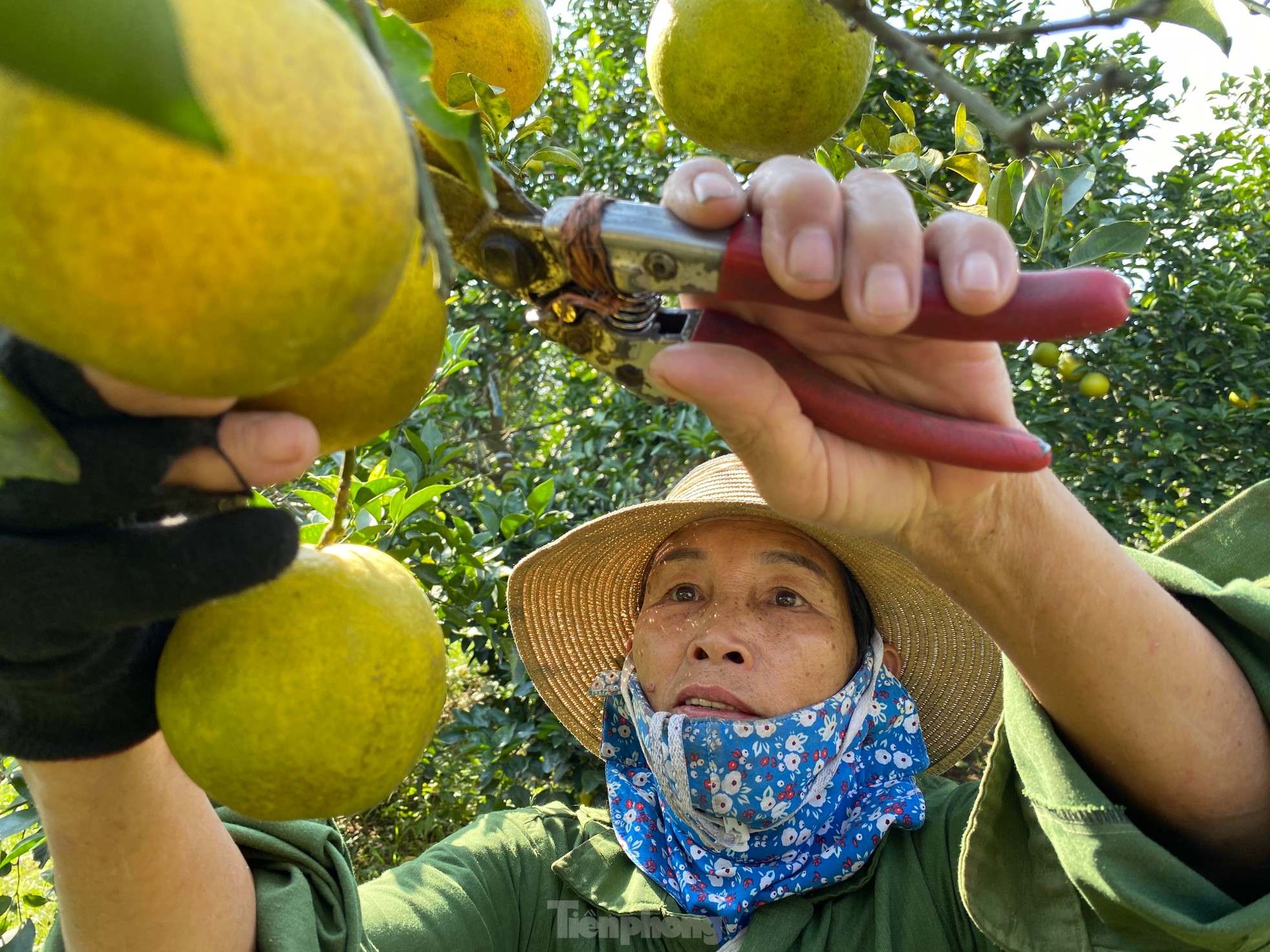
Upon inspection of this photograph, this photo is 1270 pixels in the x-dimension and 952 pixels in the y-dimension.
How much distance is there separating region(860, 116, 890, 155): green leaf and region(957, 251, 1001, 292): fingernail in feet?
2.99

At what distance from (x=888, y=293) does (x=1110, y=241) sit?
3.37 feet

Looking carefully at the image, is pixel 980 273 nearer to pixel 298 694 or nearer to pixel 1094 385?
pixel 298 694

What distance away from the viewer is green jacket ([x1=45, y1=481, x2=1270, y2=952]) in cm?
142

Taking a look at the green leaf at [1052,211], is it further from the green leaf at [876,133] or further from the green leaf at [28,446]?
the green leaf at [28,446]

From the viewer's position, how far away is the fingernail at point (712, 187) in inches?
33.4

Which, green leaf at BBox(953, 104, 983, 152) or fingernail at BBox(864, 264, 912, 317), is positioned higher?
fingernail at BBox(864, 264, 912, 317)

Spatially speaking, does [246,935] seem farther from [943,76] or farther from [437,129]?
[943,76]

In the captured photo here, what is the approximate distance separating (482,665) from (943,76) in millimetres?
3160

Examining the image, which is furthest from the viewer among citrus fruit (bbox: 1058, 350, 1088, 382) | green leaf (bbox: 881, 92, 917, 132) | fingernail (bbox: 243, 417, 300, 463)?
citrus fruit (bbox: 1058, 350, 1088, 382)

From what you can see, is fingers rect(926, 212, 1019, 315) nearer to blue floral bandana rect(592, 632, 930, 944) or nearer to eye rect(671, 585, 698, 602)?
blue floral bandana rect(592, 632, 930, 944)

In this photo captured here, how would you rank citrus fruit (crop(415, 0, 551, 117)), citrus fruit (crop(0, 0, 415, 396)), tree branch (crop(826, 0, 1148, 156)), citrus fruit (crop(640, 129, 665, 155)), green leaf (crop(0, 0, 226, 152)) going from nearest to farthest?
green leaf (crop(0, 0, 226, 152))
citrus fruit (crop(0, 0, 415, 396))
tree branch (crop(826, 0, 1148, 156))
citrus fruit (crop(415, 0, 551, 117))
citrus fruit (crop(640, 129, 665, 155))

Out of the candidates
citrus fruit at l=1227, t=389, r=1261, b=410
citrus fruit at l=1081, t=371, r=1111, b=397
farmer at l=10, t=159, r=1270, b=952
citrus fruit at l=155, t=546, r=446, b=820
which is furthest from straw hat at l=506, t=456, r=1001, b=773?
citrus fruit at l=1227, t=389, r=1261, b=410

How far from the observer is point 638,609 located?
8.82 feet

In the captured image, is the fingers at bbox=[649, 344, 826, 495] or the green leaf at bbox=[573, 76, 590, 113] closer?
the fingers at bbox=[649, 344, 826, 495]
